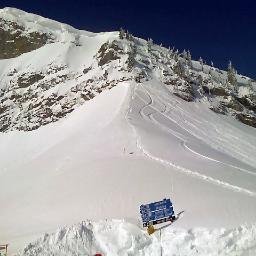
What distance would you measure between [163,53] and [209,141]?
154ft

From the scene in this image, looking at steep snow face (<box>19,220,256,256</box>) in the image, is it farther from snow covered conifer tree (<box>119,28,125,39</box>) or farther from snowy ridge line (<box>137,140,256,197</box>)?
snow covered conifer tree (<box>119,28,125,39</box>)

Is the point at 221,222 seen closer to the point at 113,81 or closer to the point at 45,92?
the point at 113,81

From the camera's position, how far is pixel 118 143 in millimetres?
43531

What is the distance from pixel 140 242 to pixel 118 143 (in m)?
22.1

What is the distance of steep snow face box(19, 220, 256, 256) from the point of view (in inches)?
802

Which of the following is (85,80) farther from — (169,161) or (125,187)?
(125,187)

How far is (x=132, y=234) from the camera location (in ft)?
73.6

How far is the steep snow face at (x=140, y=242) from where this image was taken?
20359mm

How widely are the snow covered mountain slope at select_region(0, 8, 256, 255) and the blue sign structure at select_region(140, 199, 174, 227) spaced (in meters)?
0.70

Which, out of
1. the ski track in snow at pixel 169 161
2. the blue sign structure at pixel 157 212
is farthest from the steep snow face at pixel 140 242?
the ski track in snow at pixel 169 161

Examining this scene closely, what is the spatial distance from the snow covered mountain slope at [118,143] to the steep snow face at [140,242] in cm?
7

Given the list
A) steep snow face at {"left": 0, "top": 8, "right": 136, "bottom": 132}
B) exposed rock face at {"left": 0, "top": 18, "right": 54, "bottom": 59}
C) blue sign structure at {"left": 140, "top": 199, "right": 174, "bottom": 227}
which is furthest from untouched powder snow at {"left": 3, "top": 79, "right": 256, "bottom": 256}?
exposed rock face at {"left": 0, "top": 18, "right": 54, "bottom": 59}

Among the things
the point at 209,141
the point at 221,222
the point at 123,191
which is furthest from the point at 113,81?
the point at 221,222

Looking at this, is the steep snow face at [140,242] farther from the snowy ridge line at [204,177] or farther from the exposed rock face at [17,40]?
the exposed rock face at [17,40]
